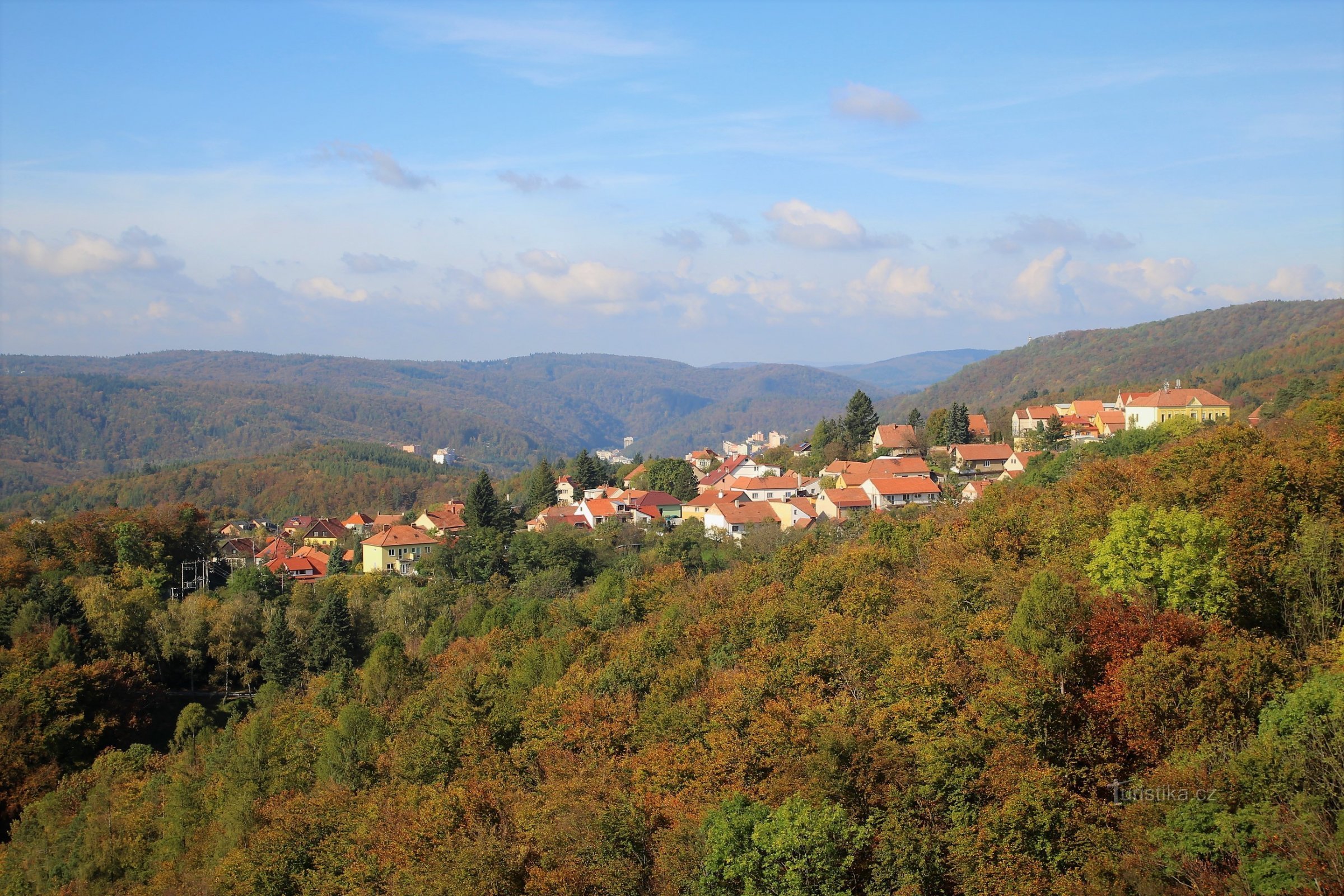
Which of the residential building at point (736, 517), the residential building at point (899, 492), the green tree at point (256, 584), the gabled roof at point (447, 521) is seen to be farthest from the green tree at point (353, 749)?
the gabled roof at point (447, 521)

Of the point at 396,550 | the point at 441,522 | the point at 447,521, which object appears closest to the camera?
the point at 396,550

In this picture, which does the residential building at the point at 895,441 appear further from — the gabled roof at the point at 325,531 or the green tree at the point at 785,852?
the green tree at the point at 785,852

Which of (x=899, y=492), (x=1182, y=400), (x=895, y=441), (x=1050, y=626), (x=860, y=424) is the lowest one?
(x=899, y=492)

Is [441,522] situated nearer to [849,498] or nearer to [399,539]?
[399,539]

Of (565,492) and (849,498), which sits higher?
(849,498)

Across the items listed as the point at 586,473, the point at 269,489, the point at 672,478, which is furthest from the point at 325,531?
the point at 269,489

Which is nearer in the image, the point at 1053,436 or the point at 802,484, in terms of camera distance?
the point at 1053,436

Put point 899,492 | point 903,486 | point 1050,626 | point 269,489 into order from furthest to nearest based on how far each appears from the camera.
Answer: point 269,489 < point 903,486 < point 899,492 < point 1050,626

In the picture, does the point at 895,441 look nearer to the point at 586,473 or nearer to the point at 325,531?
the point at 586,473
